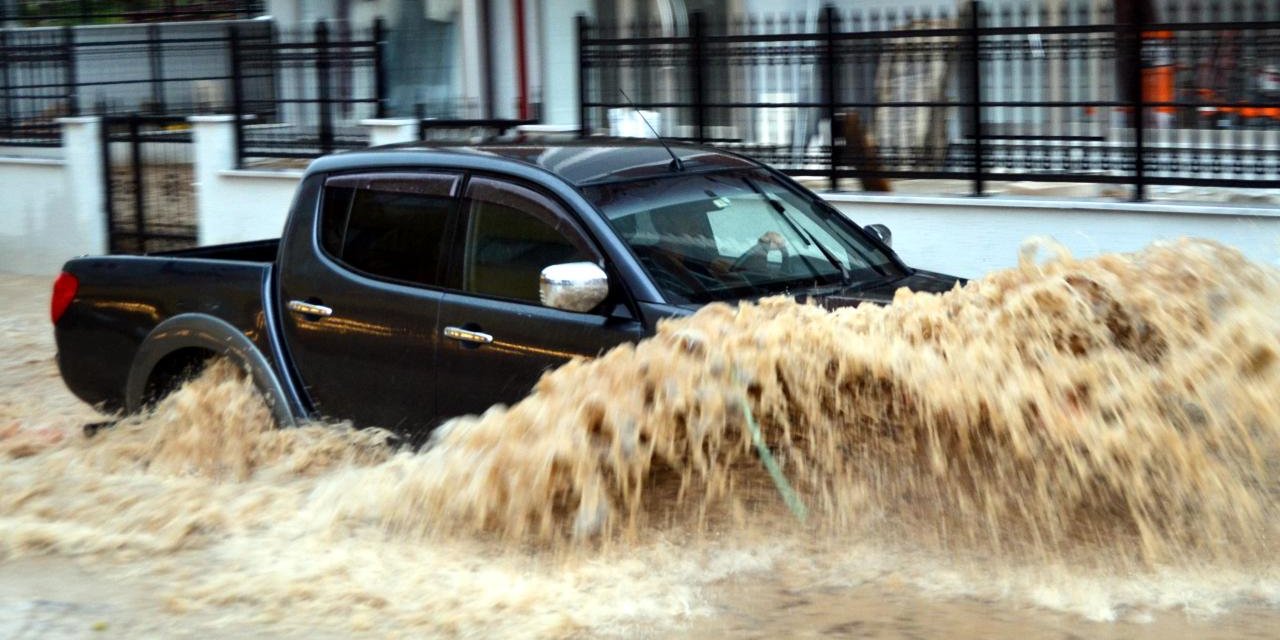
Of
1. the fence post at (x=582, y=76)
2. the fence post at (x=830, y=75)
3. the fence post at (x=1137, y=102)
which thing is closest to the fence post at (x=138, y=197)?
the fence post at (x=582, y=76)

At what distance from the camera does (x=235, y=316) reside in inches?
255

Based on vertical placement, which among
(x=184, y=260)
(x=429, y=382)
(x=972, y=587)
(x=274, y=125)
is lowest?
(x=972, y=587)

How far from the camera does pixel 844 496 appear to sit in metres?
4.77

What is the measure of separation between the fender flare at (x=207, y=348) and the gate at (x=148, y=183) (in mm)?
8193

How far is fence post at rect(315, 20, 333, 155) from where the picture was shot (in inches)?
539

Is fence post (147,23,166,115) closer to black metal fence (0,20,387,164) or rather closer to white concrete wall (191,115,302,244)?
black metal fence (0,20,387,164)

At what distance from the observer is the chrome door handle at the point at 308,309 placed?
6199mm

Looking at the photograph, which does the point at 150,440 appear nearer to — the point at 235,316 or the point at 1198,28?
the point at 235,316

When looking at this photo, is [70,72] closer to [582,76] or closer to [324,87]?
[324,87]

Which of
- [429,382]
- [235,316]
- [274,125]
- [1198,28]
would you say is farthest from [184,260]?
[274,125]

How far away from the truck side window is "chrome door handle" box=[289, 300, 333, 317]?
696 millimetres

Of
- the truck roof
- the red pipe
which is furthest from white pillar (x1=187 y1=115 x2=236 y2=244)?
the truck roof

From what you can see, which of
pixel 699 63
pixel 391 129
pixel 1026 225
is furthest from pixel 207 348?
pixel 391 129

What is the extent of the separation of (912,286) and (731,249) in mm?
761
